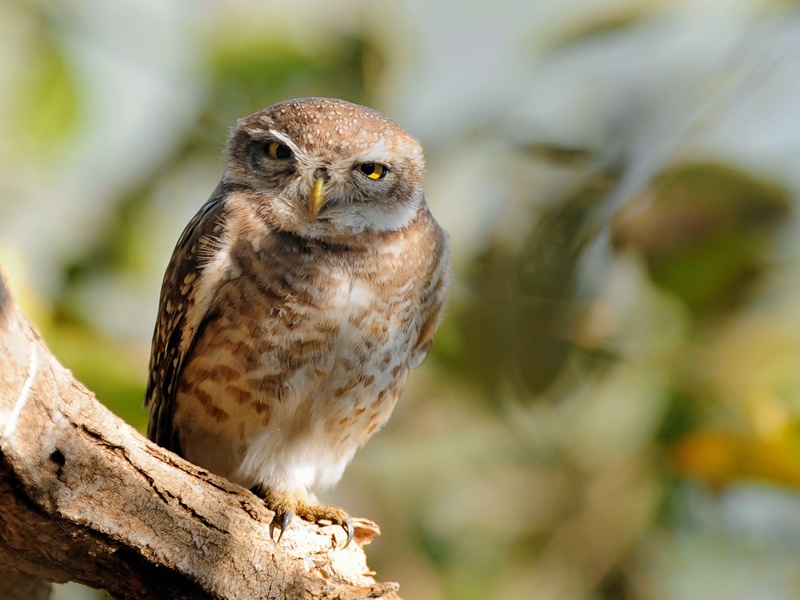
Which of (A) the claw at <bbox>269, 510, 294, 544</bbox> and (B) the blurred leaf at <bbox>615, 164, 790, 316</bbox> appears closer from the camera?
(A) the claw at <bbox>269, 510, 294, 544</bbox>

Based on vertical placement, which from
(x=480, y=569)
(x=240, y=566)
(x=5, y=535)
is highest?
(x=480, y=569)

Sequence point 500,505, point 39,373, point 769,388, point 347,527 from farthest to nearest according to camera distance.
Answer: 1. point 500,505
2. point 769,388
3. point 347,527
4. point 39,373

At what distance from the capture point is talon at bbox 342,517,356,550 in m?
3.42

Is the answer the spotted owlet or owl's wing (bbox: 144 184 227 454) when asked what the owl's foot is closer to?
the spotted owlet

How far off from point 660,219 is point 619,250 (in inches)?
9.6

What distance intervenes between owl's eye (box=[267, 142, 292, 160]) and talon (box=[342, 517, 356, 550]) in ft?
4.92

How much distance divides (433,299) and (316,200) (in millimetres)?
689

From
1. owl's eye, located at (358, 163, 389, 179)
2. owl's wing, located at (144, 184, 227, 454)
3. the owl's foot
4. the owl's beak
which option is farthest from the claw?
owl's eye, located at (358, 163, 389, 179)

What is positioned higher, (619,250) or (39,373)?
(619,250)

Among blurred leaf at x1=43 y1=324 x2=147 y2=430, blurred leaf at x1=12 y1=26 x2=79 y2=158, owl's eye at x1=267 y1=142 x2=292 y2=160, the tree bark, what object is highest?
blurred leaf at x1=12 y1=26 x2=79 y2=158

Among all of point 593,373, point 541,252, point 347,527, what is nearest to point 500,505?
point 593,373

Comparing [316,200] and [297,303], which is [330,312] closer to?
[297,303]

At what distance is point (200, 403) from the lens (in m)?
3.77

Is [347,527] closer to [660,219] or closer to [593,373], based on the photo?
[593,373]
